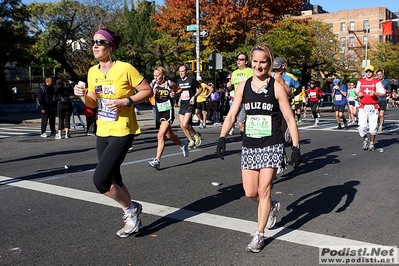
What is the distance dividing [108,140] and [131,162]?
501cm

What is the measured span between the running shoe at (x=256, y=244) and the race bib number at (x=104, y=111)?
1762mm

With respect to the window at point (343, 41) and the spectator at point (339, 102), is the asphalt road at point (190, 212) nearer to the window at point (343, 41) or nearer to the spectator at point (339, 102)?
the spectator at point (339, 102)

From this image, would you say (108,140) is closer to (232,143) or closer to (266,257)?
(266,257)

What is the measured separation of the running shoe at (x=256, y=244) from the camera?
4242 mm

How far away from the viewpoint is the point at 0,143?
1377 centimetres

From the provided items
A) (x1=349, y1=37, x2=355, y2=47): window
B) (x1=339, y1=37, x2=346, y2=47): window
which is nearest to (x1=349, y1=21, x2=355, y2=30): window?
(x1=349, y1=37, x2=355, y2=47): window

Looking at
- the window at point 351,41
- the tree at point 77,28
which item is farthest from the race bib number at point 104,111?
the window at point 351,41

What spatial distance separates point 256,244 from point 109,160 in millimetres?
1576

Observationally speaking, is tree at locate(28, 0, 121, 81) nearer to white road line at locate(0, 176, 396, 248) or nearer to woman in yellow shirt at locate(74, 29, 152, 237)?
white road line at locate(0, 176, 396, 248)

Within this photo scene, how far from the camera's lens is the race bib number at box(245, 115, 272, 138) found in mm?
4359

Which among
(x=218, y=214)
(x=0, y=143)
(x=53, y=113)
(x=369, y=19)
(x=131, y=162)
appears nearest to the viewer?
(x=218, y=214)

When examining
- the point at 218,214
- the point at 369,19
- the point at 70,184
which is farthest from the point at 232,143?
the point at 369,19

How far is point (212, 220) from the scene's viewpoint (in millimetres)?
5297

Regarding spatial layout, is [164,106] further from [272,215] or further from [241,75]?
[272,215]
